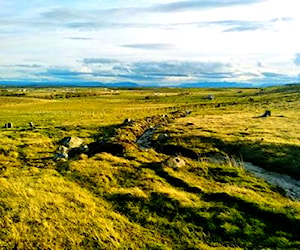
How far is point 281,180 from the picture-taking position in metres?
39.4

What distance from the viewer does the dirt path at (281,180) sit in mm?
34831

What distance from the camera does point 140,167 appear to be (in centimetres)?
3625

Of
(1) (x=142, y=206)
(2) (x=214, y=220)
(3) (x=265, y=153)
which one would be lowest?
(2) (x=214, y=220)

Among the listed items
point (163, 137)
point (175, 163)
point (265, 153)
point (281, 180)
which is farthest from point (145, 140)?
point (281, 180)

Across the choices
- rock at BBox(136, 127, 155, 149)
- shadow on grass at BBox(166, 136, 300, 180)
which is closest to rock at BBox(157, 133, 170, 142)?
rock at BBox(136, 127, 155, 149)

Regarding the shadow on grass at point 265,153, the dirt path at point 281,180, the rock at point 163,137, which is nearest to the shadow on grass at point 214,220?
the dirt path at point 281,180

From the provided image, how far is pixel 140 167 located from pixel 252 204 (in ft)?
37.0

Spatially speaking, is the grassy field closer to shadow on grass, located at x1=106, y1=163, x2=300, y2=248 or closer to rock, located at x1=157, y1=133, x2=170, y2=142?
shadow on grass, located at x1=106, y1=163, x2=300, y2=248

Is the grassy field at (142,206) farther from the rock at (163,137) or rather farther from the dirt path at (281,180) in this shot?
the rock at (163,137)

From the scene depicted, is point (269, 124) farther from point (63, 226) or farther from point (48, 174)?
point (63, 226)

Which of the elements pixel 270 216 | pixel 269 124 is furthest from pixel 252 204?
pixel 269 124

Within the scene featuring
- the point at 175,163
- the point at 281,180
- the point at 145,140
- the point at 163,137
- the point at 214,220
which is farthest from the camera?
the point at 145,140

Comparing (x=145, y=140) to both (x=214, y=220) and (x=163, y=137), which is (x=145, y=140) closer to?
(x=163, y=137)

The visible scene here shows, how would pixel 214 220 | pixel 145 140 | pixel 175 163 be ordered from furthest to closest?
pixel 145 140 → pixel 175 163 → pixel 214 220
